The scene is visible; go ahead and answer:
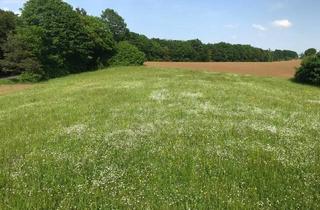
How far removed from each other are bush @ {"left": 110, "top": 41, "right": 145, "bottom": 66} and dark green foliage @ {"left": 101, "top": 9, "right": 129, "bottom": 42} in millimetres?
18954

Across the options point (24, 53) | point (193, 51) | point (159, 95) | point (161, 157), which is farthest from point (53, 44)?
point (193, 51)

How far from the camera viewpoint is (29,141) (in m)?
15.8

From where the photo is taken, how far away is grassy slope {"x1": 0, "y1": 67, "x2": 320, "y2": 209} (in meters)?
9.52

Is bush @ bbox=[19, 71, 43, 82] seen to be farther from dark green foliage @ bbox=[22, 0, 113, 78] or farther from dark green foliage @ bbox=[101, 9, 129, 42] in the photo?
dark green foliage @ bbox=[101, 9, 129, 42]

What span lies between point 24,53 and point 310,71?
40247 mm

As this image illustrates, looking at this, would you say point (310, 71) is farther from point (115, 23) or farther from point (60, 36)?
point (115, 23)

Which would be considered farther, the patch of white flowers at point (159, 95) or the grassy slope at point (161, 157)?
the patch of white flowers at point (159, 95)

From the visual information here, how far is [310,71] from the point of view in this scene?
1921 inches

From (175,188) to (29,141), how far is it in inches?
319

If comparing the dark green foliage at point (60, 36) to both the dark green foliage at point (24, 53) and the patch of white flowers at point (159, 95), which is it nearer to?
the dark green foliage at point (24, 53)

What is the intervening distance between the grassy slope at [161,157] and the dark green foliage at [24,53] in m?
35.2

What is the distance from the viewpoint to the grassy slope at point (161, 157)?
952 cm

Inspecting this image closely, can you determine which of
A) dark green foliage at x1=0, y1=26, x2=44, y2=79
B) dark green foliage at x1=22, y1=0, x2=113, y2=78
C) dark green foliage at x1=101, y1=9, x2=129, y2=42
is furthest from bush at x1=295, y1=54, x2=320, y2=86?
dark green foliage at x1=101, y1=9, x2=129, y2=42

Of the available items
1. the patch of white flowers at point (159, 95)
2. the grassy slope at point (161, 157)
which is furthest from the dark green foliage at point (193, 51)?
the grassy slope at point (161, 157)
